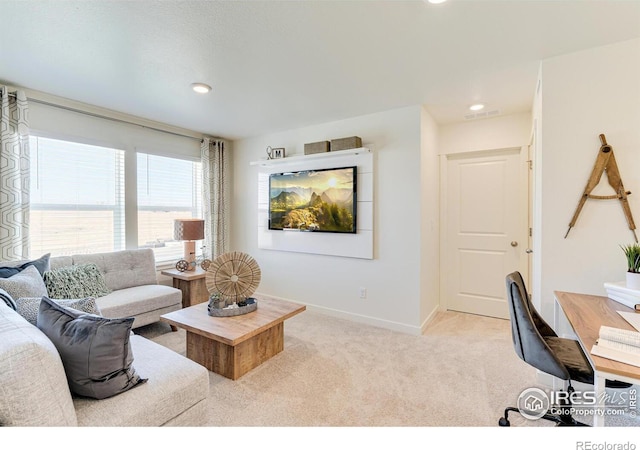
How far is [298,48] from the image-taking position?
1998 millimetres

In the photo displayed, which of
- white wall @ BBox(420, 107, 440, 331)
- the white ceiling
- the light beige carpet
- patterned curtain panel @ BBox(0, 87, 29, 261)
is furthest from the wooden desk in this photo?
patterned curtain panel @ BBox(0, 87, 29, 261)

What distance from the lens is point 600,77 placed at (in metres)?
1.98

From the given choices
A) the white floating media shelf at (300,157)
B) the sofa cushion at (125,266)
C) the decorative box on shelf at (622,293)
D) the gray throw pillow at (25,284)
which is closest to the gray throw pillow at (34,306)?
the gray throw pillow at (25,284)

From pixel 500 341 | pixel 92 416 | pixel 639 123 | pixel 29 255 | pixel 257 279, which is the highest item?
pixel 639 123

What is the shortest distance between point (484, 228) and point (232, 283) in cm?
302

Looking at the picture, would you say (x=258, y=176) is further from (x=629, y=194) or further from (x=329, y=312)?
(x=629, y=194)

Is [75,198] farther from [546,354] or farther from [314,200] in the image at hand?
[546,354]

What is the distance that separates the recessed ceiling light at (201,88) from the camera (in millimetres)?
2584

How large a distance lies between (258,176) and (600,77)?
369 cm

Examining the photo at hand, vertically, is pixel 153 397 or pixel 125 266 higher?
pixel 125 266

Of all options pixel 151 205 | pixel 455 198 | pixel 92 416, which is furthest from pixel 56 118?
pixel 455 198

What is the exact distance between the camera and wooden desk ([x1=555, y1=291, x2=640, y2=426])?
43.3 inches

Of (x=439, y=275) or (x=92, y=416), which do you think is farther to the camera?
(x=439, y=275)

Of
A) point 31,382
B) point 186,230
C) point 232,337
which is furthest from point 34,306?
point 186,230
